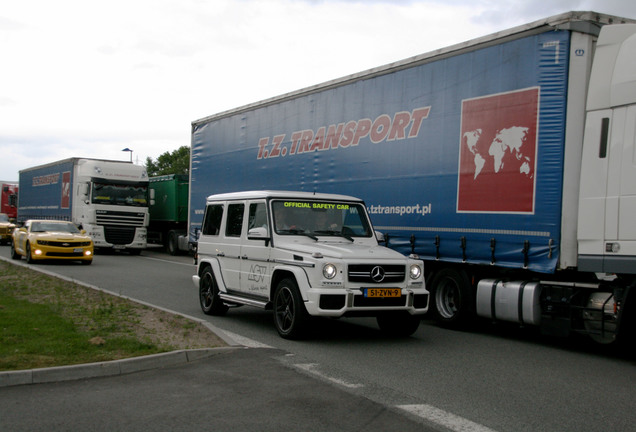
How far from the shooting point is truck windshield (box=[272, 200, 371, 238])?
10156 millimetres

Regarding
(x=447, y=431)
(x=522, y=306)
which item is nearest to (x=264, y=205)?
(x=522, y=306)

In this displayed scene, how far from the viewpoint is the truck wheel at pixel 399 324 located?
377 inches

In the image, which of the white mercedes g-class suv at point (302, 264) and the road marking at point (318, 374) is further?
the white mercedes g-class suv at point (302, 264)

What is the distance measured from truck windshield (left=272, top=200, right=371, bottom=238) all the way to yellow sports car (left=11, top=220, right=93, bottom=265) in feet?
42.5

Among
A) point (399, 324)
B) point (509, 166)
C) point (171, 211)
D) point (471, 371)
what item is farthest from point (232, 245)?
point (171, 211)

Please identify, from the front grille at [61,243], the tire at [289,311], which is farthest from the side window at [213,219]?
the front grille at [61,243]

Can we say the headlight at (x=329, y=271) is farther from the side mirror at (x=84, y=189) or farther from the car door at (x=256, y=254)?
the side mirror at (x=84, y=189)

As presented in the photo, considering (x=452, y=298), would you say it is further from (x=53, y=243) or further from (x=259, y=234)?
(x=53, y=243)

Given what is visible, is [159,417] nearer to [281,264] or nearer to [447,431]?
[447,431]

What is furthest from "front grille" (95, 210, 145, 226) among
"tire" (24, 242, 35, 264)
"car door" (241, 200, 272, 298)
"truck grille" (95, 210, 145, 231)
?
"car door" (241, 200, 272, 298)

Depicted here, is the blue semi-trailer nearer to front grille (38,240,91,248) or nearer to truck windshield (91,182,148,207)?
front grille (38,240,91,248)

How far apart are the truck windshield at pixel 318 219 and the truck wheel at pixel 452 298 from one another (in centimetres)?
147

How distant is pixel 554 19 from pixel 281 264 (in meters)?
4.89

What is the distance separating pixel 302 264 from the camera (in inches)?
357
